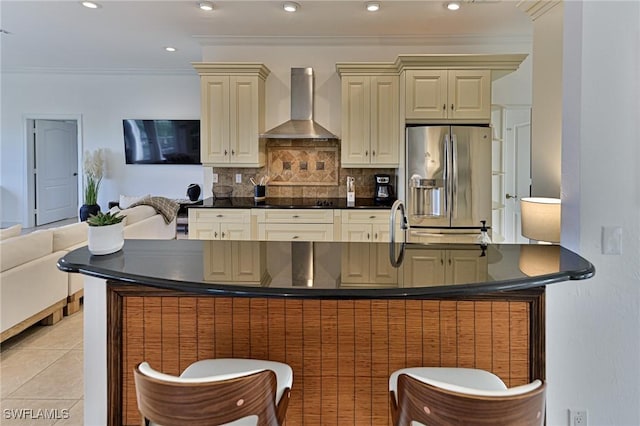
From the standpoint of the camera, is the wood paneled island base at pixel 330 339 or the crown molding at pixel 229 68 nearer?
the wood paneled island base at pixel 330 339

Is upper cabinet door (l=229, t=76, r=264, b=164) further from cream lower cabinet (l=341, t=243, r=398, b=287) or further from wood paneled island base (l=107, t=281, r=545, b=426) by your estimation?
wood paneled island base (l=107, t=281, r=545, b=426)

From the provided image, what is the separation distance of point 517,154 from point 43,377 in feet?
17.2

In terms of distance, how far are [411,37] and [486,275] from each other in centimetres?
416

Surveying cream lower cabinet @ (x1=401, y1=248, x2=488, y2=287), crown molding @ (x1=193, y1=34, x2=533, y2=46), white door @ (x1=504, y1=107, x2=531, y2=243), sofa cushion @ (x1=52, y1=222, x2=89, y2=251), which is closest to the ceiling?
crown molding @ (x1=193, y1=34, x2=533, y2=46)

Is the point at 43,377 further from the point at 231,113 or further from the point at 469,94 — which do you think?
the point at 469,94

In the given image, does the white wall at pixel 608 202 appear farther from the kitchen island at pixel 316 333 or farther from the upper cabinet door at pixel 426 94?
the upper cabinet door at pixel 426 94

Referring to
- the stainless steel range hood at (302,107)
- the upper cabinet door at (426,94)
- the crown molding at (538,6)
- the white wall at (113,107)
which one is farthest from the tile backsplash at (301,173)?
the white wall at (113,107)

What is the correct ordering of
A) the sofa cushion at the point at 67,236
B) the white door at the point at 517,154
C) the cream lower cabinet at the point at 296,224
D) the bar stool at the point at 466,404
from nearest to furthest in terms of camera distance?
1. the bar stool at the point at 466,404
2. the sofa cushion at the point at 67,236
3. the cream lower cabinet at the point at 296,224
4. the white door at the point at 517,154

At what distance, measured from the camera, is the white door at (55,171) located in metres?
8.32

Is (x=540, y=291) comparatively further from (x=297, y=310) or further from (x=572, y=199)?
(x=297, y=310)

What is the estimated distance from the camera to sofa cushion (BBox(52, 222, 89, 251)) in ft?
12.7

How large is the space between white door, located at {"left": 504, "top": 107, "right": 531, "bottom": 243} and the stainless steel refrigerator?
1174 mm

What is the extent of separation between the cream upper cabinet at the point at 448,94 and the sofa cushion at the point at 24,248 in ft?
11.6

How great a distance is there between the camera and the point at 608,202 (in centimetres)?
180
